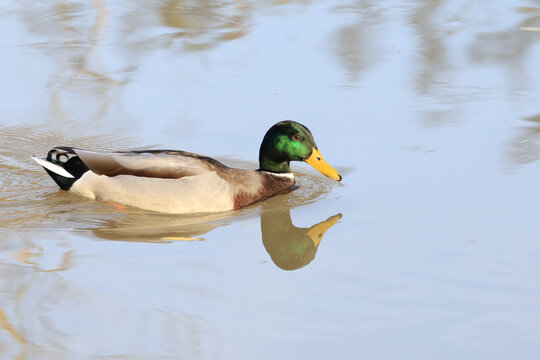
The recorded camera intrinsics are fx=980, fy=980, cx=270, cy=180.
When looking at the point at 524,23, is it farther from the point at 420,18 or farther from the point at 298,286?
the point at 298,286

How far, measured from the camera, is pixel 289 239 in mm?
6203

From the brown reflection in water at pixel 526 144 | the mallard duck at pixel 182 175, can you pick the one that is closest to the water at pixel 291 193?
the brown reflection in water at pixel 526 144

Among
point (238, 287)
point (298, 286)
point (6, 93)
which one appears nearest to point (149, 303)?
point (238, 287)

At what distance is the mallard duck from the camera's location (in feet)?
22.5

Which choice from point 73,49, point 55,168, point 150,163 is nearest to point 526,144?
point 150,163

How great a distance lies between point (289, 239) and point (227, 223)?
0.50 m

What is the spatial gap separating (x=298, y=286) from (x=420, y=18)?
7.24m

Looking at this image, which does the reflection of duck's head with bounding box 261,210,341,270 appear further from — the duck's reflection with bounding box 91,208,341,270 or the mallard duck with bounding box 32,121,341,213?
the mallard duck with bounding box 32,121,341,213

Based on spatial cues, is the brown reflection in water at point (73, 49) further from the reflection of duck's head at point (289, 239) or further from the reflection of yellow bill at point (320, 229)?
the reflection of yellow bill at point (320, 229)

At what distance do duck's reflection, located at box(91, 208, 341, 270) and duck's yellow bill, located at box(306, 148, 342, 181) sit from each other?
1.33 ft

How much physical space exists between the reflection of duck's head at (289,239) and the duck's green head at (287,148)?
530mm

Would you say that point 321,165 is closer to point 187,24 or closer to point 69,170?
point 69,170

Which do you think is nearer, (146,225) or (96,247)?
(96,247)

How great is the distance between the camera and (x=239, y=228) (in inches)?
251
